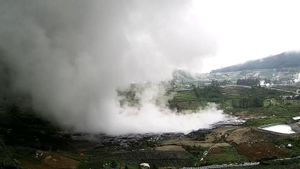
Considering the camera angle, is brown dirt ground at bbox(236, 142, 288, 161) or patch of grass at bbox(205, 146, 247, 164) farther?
brown dirt ground at bbox(236, 142, 288, 161)

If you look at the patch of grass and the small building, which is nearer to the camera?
the small building

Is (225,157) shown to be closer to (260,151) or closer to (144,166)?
(260,151)

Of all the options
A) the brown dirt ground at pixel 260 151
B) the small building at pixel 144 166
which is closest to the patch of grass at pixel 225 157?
the brown dirt ground at pixel 260 151

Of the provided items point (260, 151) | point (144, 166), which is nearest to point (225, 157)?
Result: point (260, 151)

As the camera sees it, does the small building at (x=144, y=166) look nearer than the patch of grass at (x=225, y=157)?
Yes

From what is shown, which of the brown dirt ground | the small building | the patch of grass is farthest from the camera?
the brown dirt ground

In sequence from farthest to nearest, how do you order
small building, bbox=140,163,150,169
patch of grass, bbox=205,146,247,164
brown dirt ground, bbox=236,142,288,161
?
brown dirt ground, bbox=236,142,288,161 → patch of grass, bbox=205,146,247,164 → small building, bbox=140,163,150,169

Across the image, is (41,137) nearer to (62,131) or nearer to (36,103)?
(62,131)

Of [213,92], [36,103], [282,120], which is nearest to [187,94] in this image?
[213,92]

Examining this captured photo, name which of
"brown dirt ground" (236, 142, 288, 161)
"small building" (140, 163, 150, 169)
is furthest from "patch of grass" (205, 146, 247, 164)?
"small building" (140, 163, 150, 169)

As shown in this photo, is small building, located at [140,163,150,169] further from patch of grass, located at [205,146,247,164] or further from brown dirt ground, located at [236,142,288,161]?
brown dirt ground, located at [236,142,288,161]

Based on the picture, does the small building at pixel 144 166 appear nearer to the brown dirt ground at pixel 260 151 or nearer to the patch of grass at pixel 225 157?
the patch of grass at pixel 225 157
